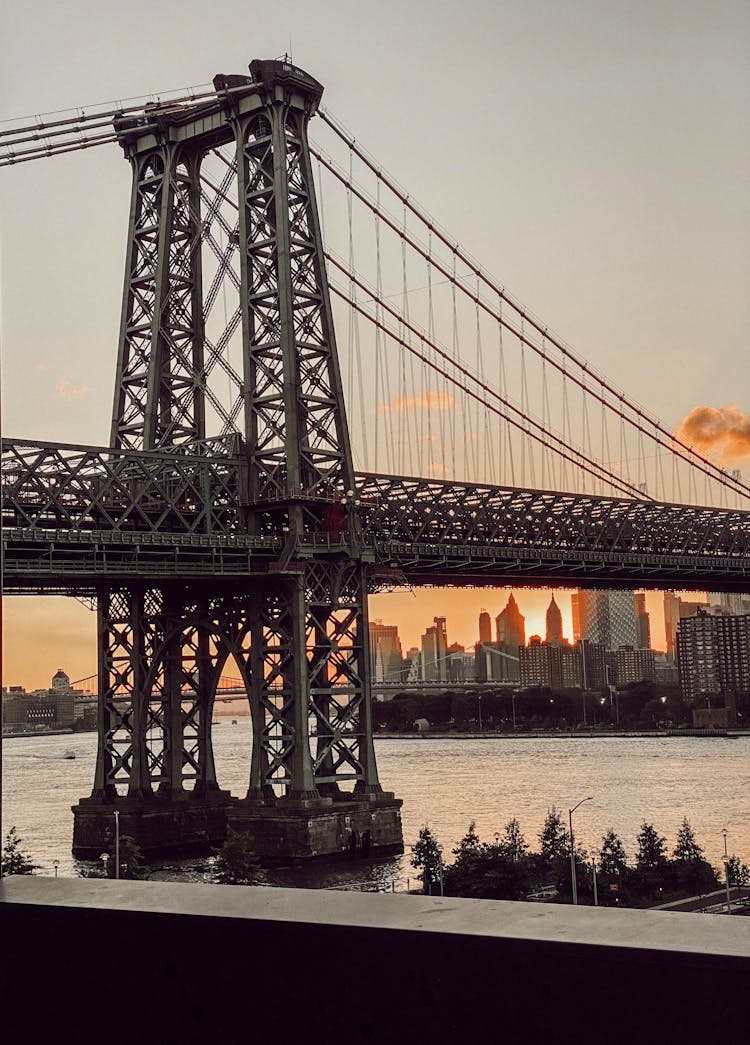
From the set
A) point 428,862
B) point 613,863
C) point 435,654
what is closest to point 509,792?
point 613,863

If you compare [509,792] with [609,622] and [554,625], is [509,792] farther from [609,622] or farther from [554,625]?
[554,625]

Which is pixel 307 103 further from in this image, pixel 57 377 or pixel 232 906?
pixel 232 906

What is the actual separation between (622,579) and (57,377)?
1301 inches

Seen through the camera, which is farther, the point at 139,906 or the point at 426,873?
the point at 426,873

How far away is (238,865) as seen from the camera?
3794 centimetres

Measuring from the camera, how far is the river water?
4869 centimetres

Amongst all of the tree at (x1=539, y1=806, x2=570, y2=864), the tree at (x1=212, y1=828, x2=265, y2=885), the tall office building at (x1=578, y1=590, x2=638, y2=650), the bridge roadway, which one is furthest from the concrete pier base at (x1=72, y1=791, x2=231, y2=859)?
the tall office building at (x1=578, y1=590, x2=638, y2=650)

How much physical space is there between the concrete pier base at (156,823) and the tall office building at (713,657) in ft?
380

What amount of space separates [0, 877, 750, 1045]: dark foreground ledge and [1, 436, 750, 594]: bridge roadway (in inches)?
1014

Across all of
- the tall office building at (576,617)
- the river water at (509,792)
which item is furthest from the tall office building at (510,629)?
the river water at (509,792)

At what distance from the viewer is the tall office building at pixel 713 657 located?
16338cm

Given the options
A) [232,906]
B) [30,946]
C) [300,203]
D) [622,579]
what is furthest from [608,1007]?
[622,579]

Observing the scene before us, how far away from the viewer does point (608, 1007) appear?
3.43 metres

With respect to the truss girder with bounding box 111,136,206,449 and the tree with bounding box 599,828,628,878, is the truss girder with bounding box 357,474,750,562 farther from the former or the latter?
the tree with bounding box 599,828,628,878
